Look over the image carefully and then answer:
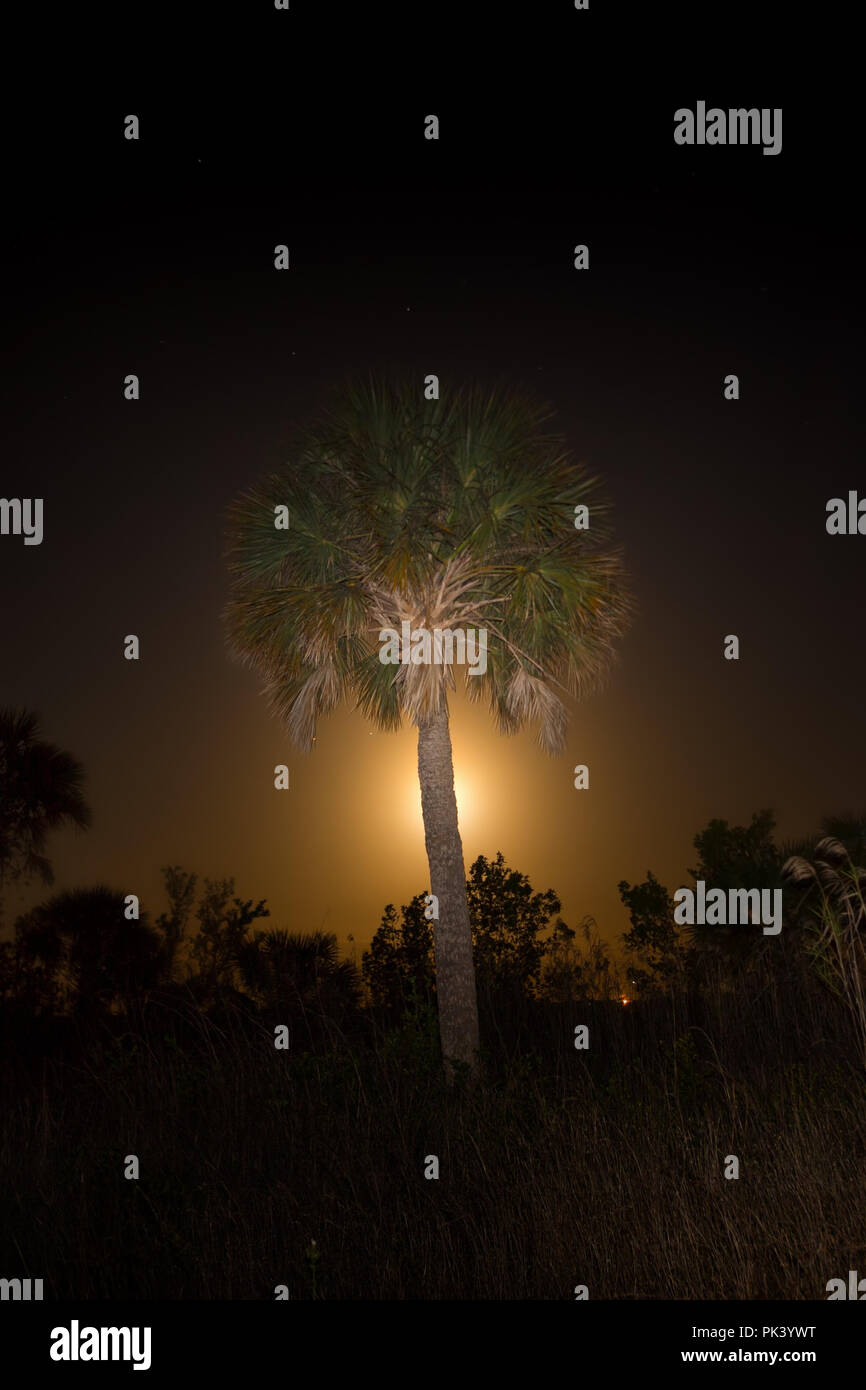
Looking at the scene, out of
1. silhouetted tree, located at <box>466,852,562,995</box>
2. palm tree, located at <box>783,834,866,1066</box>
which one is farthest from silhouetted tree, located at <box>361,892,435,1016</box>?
palm tree, located at <box>783,834,866,1066</box>

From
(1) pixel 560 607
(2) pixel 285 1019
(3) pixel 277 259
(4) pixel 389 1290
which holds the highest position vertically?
(3) pixel 277 259

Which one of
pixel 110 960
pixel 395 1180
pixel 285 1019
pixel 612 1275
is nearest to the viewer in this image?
pixel 612 1275

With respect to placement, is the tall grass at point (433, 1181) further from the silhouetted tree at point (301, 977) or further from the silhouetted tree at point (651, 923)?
the silhouetted tree at point (651, 923)

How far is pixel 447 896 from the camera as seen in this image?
16391 mm

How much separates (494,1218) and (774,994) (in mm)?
9086

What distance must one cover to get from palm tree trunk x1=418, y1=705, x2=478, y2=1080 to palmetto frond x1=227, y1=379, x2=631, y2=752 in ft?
2.27

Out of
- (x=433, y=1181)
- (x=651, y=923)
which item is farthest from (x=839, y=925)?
(x=651, y=923)

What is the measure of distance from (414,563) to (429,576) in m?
0.60

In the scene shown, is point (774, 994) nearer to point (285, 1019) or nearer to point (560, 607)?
point (560, 607)

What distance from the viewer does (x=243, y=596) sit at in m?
17.3

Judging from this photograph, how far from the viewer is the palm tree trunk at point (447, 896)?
15.8 metres

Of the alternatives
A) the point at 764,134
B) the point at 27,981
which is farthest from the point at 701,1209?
the point at 27,981

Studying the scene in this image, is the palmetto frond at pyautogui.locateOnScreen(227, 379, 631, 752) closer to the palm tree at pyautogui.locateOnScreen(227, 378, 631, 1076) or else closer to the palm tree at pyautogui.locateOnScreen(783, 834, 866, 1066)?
the palm tree at pyautogui.locateOnScreen(227, 378, 631, 1076)

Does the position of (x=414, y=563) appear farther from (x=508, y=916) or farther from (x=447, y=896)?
(x=508, y=916)
